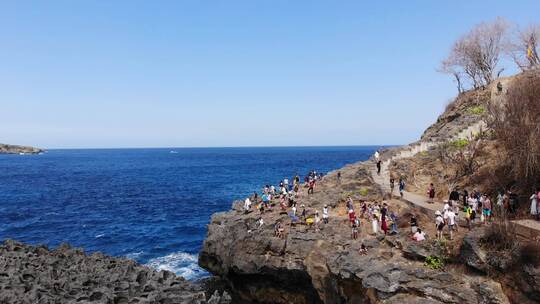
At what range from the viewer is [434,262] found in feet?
71.5

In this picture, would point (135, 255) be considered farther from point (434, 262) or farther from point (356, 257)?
point (434, 262)

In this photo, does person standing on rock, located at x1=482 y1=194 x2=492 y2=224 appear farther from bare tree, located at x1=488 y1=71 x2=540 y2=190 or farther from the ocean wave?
the ocean wave

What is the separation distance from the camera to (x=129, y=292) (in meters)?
22.4

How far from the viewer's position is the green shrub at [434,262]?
21.6 meters

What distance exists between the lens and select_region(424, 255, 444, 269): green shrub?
850 inches

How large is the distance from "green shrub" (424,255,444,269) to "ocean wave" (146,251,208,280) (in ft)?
68.8

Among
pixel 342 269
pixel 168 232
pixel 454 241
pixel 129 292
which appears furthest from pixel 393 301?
pixel 168 232

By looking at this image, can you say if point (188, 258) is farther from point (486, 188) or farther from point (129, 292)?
point (486, 188)

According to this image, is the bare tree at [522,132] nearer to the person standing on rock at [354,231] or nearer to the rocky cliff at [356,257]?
the rocky cliff at [356,257]

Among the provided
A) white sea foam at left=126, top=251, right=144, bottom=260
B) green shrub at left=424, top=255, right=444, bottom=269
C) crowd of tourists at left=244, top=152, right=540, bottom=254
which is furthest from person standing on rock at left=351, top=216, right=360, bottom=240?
white sea foam at left=126, top=251, right=144, bottom=260

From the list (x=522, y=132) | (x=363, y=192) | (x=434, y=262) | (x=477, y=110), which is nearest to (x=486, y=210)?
(x=434, y=262)

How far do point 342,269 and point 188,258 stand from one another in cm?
2154

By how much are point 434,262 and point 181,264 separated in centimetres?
2461

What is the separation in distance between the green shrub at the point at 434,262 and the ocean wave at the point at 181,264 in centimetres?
2096
